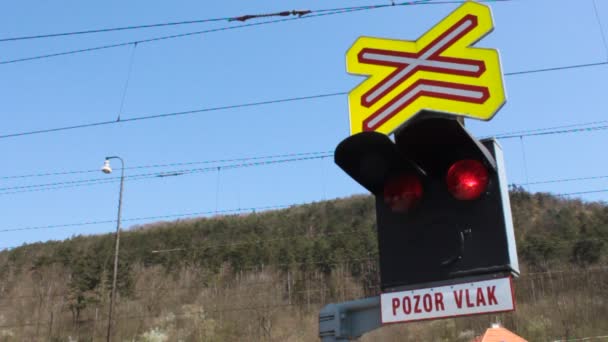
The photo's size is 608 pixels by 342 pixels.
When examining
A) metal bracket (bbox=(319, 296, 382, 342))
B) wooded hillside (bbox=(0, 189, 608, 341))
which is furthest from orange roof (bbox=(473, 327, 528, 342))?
metal bracket (bbox=(319, 296, 382, 342))

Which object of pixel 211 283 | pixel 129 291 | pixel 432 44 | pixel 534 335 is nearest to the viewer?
pixel 432 44

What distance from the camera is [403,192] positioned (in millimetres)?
3232

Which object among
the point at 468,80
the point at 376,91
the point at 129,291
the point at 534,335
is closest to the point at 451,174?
the point at 468,80

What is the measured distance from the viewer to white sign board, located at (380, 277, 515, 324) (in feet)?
8.94

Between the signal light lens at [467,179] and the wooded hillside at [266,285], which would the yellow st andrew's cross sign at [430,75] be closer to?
the signal light lens at [467,179]

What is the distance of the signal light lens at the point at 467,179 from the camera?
2975mm

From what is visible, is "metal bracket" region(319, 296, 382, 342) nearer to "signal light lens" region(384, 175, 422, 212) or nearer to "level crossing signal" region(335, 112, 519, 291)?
"level crossing signal" region(335, 112, 519, 291)

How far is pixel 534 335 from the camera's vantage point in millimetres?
41750

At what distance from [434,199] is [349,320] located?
30.5 inches

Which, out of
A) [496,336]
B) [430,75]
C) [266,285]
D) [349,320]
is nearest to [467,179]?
[430,75]

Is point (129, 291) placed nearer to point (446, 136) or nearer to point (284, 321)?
point (284, 321)

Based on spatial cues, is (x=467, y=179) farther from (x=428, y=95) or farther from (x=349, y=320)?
(x=349, y=320)

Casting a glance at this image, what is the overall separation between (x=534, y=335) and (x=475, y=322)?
13.7 feet

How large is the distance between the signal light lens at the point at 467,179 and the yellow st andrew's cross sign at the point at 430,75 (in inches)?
10.0
